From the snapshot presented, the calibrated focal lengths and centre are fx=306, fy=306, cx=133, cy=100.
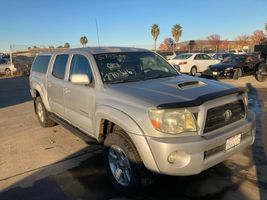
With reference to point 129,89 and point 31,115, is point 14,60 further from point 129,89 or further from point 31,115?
point 129,89

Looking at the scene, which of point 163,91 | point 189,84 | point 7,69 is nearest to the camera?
point 163,91

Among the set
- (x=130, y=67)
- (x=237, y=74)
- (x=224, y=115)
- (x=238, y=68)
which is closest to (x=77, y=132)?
(x=130, y=67)

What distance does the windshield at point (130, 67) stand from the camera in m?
4.69

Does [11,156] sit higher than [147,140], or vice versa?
[147,140]

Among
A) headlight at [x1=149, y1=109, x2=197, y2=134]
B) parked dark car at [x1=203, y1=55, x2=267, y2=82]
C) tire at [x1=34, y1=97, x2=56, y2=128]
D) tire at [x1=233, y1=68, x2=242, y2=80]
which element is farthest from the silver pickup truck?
tire at [x1=233, y1=68, x2=242, y2=80]

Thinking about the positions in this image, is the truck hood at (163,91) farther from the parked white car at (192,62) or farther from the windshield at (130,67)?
the parked white car at (192,62)

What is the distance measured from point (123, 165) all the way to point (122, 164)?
0.07 feet

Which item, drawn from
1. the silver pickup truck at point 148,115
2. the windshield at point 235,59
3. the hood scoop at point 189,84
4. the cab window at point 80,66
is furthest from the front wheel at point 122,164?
the windshield at point 235,59

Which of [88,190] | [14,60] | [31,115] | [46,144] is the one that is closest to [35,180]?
[88,190]

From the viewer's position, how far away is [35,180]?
15.0ft

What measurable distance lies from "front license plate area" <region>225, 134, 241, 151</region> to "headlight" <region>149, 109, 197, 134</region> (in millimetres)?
587

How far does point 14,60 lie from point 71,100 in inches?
1007

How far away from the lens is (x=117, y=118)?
3.84m

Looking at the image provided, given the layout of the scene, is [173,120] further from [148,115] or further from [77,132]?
[77,132]
